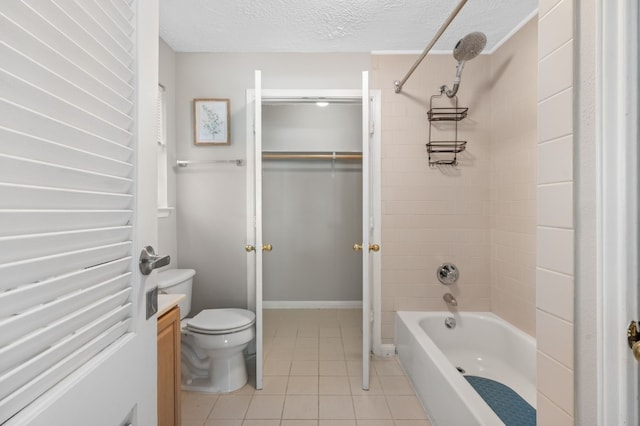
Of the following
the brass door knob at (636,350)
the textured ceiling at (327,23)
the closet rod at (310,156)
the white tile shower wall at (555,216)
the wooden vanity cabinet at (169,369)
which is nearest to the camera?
the brass door knob at (636,350)

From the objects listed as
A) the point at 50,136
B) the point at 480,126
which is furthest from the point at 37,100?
the point at 480,126

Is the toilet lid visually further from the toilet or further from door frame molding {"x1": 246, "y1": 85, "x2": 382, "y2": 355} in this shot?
door frame molding {"x1": 246, "y1": 85, "x2": 382, "y2": 355}

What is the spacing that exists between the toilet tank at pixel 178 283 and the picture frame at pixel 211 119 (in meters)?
1.02

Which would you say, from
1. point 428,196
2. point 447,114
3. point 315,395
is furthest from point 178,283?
point 447,114

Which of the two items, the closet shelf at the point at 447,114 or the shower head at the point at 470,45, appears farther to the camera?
the closet shelf at the point at 447,114

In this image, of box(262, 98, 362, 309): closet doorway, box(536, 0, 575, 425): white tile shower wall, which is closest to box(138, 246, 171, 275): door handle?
box(536, 0, 575, 425): white tile shower wall

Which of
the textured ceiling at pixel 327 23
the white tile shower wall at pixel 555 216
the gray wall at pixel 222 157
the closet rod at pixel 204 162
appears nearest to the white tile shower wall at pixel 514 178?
the textured ceiling at pixel 327 23

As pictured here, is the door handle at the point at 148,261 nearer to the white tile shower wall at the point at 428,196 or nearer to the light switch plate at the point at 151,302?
the light switch plate at the point at 151,302

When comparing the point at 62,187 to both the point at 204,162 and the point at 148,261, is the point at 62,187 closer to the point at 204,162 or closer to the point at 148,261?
the point at 148,261

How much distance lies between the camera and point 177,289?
78.4 inches

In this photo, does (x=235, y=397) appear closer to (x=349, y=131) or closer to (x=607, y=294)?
(x=607, y=294)

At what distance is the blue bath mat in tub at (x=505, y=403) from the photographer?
1.54 m

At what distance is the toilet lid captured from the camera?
1.81 m

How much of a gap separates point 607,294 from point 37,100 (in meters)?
1.09
